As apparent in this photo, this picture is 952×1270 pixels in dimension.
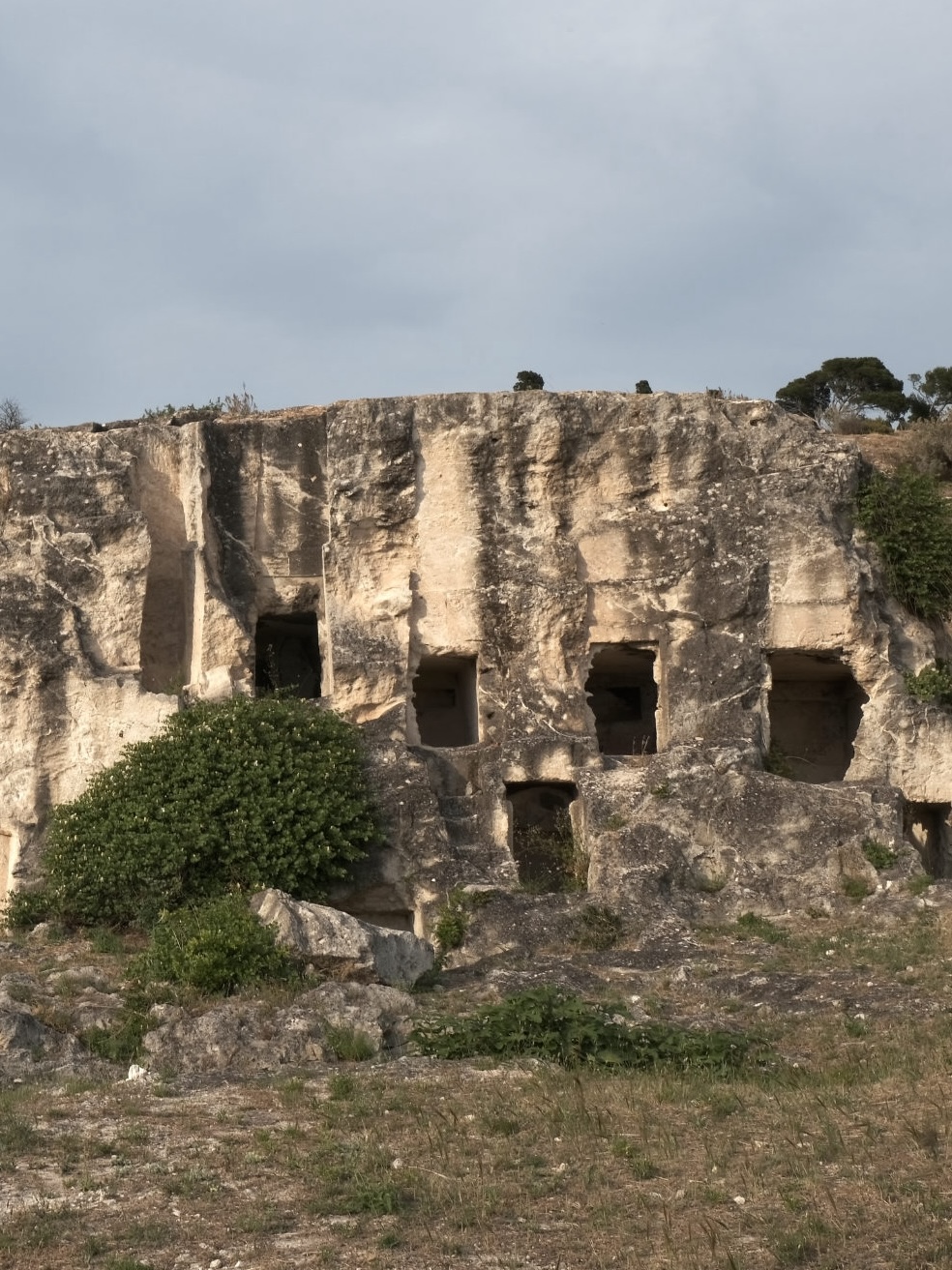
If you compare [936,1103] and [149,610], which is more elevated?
[149,610]

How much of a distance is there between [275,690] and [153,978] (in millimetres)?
5663

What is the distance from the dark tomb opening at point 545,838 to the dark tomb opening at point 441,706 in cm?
111

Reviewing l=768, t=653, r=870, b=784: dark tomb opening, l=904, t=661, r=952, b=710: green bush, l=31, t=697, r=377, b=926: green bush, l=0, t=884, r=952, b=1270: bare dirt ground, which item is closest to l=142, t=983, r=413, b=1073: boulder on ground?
l=0, t=884, r=952, b=1270: bare dirt ground

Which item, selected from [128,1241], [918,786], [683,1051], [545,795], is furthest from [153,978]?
[918,786]

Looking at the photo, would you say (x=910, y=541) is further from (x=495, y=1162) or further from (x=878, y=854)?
(x=495, y=1162)

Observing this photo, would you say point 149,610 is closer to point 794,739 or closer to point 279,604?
point 279,604

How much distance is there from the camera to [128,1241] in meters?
7.11

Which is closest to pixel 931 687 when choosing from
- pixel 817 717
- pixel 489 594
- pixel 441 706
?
pixel 817 717

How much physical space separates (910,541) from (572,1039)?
1109 centimetres

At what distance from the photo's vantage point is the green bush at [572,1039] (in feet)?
34.3

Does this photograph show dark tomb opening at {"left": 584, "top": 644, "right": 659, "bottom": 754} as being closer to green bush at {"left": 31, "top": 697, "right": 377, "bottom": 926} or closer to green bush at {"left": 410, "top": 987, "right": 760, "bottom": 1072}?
green bush at {"left": 31, "top": 697, "right": 377, "bottom": 926}

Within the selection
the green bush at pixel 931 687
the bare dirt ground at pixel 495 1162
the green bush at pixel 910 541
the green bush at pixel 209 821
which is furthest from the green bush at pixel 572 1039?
the green bush at pixel 910 541

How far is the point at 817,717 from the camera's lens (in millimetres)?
21641

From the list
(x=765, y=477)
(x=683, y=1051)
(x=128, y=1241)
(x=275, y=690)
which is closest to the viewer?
(x=128, y=1241)
